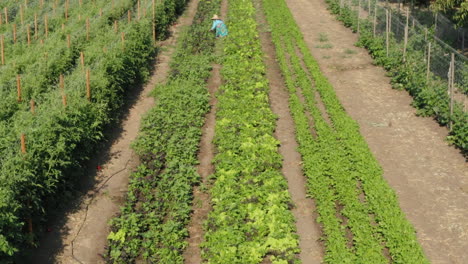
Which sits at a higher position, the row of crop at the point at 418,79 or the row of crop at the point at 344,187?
the row of crop at the point at 418,79

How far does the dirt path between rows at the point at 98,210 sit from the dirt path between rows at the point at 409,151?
20.5ft

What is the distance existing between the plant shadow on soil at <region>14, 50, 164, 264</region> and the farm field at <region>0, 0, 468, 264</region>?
0.13 ft

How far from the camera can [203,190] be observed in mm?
13398

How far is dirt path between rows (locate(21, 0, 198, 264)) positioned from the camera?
1145cm

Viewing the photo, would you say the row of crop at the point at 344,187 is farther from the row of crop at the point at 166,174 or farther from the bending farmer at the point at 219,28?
the bending farmer at the point at 219,28

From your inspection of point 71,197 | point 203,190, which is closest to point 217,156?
point 203,190

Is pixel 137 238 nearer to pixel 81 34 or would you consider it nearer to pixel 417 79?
pixel 417 79

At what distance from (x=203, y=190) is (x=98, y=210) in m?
2.34

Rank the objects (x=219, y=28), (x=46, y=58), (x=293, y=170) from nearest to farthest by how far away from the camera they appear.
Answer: (x=293, y=170) → (x=46, y=58) → (x=219, y=28)

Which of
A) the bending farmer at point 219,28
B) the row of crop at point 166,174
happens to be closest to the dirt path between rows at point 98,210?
the row of crop at point 166,174

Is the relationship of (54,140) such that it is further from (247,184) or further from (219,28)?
(219,28)

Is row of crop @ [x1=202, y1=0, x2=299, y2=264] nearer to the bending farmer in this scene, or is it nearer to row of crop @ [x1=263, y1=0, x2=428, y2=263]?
row of crop @ [x1=263, y1=0, x2=428, y2=263]

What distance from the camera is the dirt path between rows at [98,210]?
11445mm

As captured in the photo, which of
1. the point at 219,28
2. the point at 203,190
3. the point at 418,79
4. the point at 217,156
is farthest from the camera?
the point at 219,28
